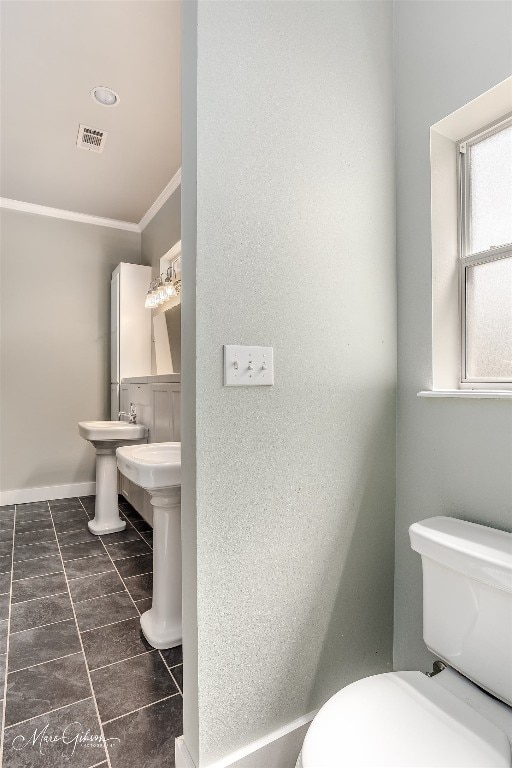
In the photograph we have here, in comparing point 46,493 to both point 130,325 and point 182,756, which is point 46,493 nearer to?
point 130,325

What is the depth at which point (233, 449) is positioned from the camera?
41.4 inches

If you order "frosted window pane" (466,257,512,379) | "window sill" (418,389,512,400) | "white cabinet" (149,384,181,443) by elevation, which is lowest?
"white cabinet" (149,384,181,443)

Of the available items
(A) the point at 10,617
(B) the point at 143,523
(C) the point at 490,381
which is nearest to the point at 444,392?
(C) the point at 490,381

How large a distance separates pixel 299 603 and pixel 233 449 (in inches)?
20.6

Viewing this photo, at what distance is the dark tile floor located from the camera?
4.06ft

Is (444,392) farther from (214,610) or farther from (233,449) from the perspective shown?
(214,610)

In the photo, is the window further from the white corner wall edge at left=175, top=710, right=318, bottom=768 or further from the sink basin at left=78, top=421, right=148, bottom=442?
the sink basin at left=78, top=421, right=148, bottom=442

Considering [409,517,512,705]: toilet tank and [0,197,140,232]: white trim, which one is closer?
[409,517,512,705]: toilet tank

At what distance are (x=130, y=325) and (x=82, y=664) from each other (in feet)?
8.95

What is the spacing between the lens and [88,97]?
2.29 meters

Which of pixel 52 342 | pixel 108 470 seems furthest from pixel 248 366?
pixel 52 342

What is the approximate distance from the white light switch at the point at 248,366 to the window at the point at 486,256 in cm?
69

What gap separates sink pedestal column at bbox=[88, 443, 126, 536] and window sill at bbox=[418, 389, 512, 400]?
2473 millimetres

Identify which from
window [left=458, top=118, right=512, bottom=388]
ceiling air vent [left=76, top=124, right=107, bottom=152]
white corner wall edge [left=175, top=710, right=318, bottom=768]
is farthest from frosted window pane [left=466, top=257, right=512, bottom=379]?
ceiling air vent [left=76, top=124, right=107, bottom=152]
